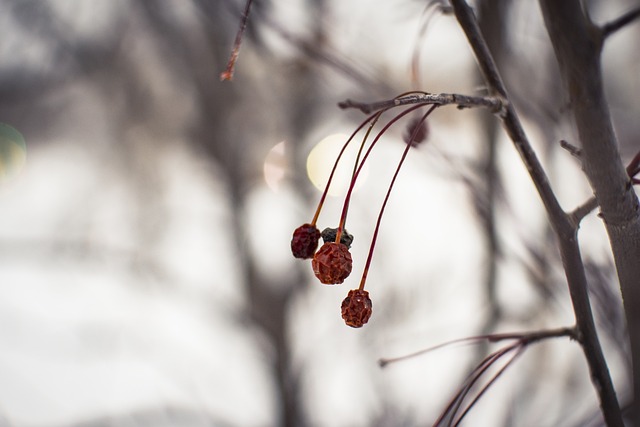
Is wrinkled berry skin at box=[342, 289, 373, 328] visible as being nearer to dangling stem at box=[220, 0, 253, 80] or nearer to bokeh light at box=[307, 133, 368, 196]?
dangling stem at box=[220, 0, 253, 80]

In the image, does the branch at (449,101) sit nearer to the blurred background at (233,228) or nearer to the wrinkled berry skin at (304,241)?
the wrinkled berry skin at (304,241)

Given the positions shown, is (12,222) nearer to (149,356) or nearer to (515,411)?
(149,356)

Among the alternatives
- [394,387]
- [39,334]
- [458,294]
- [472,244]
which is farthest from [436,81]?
[39,334]

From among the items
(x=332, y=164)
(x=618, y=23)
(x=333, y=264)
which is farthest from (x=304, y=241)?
(x=332, y=164)

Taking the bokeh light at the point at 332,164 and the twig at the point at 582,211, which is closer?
the twig at the point at 582,211

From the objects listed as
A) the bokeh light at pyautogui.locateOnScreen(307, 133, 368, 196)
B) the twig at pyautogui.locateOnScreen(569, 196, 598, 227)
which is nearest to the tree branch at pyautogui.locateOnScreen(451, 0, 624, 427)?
the twig at pyautogui.locateOnScreen(569, 196, 598, 227)

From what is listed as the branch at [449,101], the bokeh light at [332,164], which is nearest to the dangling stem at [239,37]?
the branch at [449,101]
